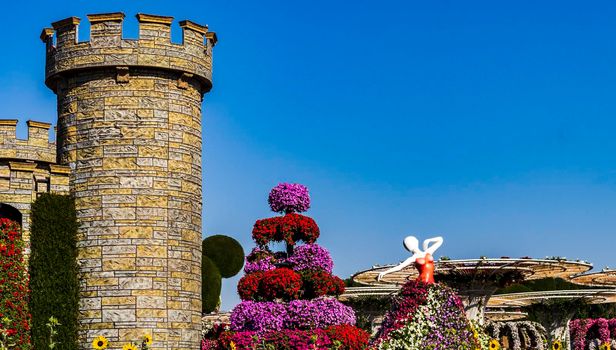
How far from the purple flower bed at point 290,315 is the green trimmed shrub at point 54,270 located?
13.9 ft

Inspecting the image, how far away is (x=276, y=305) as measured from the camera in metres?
21.1

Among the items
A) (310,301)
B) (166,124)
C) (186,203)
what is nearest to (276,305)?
(310,301)

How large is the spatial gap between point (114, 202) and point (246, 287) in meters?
4.36

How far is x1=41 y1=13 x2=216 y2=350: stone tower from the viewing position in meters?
18.3

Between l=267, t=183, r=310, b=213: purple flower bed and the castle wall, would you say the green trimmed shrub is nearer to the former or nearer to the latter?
the castle wall

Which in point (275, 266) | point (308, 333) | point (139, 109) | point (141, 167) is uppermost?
point (139, 109)

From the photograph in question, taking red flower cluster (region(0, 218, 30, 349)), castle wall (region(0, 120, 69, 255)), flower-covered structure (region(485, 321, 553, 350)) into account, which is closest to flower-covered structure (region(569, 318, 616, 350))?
flower-covered structure (region(485, 321, 553, 350))

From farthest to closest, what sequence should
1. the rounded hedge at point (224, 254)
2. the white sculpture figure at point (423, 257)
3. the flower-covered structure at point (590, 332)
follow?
1. the flower-covered structure at point (590, 332)
2. the rounded hedge at point (224, 254)
3. the white sculpture figure at point (423, 257)

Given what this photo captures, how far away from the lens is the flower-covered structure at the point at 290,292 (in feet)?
67.3

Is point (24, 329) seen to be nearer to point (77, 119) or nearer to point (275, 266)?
point (77, 119)

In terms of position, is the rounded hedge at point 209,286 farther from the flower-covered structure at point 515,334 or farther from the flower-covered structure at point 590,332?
the flower-covered structure at point 590,332

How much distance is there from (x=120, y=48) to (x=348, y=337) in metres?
7.46

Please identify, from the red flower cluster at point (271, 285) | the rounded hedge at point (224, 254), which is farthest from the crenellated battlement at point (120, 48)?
the rounded hedge at point (224, 254)

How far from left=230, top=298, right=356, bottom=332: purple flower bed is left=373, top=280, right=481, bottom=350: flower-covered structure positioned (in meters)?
6.96
